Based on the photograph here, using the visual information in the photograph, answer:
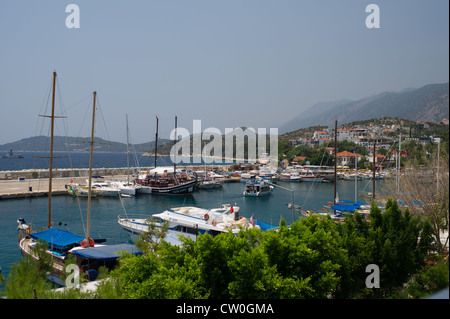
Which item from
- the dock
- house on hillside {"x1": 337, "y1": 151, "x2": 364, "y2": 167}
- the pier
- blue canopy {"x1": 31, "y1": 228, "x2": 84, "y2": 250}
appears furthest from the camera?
house on hillside {"x1": 337, "y1": 151, "x2": 364, "y2": 167}

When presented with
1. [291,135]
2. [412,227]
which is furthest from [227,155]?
[412,227]

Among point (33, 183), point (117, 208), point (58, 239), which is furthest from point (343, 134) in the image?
point (58, 239)

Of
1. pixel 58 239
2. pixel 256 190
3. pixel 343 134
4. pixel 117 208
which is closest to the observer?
pixel 58 239

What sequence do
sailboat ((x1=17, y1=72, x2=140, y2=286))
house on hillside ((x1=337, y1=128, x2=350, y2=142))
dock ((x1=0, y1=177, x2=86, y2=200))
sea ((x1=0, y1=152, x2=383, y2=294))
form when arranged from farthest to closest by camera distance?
house on hillside ((x1=337, y1=128, x2=350, y2=142))
dock ((x1=0, y1=177, x2=86, y2=200))
sea ((x1=0, y1=152, x2=383, y2=294))
sailboat ((x1=17, y1=72, x2=140, y2=286))

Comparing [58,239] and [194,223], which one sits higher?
[58,239]

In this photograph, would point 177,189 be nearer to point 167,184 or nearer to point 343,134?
point 167,184

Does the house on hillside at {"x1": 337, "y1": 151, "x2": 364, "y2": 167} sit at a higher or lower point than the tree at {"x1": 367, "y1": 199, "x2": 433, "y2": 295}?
higher

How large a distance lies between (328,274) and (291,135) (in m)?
120

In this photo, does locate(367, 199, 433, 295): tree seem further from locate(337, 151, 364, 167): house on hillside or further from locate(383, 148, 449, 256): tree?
locate(337, 151, 364, 167): house on hillside

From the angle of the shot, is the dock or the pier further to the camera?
the pier

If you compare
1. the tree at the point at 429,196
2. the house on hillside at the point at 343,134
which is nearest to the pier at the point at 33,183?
the tree at the point at 429,196

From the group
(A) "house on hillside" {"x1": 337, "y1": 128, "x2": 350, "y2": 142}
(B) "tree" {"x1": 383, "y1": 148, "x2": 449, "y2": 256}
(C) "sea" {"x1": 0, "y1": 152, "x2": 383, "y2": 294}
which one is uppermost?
(A) "house on hillside" {"x1": 337, "y1": 128, "x2": 350, "y2": 142}

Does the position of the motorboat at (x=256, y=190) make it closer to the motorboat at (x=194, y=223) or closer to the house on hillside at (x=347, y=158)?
the motorboat at (x=194, y=223)

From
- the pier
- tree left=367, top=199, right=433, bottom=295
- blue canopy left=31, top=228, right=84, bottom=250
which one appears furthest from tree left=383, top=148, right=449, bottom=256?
the pier
